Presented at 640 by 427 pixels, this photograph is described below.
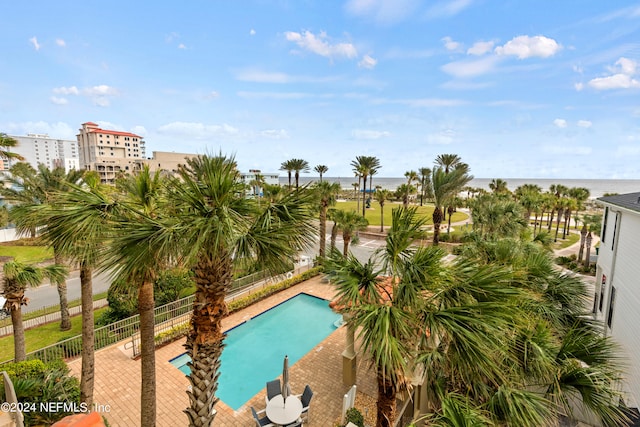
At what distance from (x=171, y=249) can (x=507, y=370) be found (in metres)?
6.33

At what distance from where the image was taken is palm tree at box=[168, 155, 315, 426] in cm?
398

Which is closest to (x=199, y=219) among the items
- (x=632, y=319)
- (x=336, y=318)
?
(x=632, y=319)

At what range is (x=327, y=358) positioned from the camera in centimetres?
1075

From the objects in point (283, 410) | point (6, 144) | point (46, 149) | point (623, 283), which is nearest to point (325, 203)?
point (283, 410)

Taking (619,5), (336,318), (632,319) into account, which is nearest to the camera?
(632,319)

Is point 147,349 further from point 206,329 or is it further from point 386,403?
point 386,403

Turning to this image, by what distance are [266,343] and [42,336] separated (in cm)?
985

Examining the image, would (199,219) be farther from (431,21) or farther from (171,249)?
(431,21)

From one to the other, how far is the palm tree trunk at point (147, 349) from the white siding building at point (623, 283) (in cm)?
1070

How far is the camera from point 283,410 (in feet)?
23.6

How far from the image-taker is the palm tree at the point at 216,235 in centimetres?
398

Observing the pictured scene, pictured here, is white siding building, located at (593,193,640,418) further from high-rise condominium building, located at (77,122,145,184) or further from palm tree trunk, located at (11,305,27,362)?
high-rise condominium building, located at (77,122,145,184)

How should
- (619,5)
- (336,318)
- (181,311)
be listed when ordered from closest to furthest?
(619,5)
(181,311)
(336,318)

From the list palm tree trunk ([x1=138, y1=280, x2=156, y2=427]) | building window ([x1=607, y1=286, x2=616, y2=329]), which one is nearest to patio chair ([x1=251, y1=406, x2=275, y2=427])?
palm tree trunk ([x1=138, y1=280, x2=156, y2=427])
